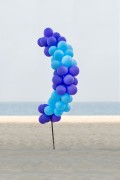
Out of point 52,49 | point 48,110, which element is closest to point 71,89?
point 48,110

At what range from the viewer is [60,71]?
33.9 feet

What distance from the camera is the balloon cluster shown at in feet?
34.2

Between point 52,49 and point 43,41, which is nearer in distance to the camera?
point 52,49

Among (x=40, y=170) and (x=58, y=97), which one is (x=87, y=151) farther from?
(x=40, y=170)

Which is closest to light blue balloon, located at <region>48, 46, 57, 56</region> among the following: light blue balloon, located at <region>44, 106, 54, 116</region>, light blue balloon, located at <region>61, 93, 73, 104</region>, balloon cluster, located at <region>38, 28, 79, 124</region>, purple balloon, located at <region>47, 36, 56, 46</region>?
balloon cluster, located at <region>38, 28, 79, 124</region>

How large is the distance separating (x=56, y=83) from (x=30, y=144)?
3.37 m

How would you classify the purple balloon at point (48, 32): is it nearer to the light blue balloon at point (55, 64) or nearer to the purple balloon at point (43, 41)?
the purple balloon at point (43, 41)

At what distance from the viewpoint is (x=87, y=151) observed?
37.8 feet

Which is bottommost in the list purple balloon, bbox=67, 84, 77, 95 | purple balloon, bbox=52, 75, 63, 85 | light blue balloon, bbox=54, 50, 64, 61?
purple balloon, bbox=67, 84, 77, 95

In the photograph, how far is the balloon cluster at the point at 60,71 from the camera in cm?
1044

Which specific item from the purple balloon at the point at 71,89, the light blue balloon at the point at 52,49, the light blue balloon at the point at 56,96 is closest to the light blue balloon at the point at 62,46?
the light blue balloon at the point at 52,49

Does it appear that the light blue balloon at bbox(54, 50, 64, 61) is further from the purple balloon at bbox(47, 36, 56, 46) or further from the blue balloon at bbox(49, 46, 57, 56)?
the purple balloon at bbox(47, 36, 56, 46)

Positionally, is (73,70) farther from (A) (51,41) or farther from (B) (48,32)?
(B) (48,32)

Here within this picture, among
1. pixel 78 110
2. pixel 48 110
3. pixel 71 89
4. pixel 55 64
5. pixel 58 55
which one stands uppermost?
pixel 58 55
